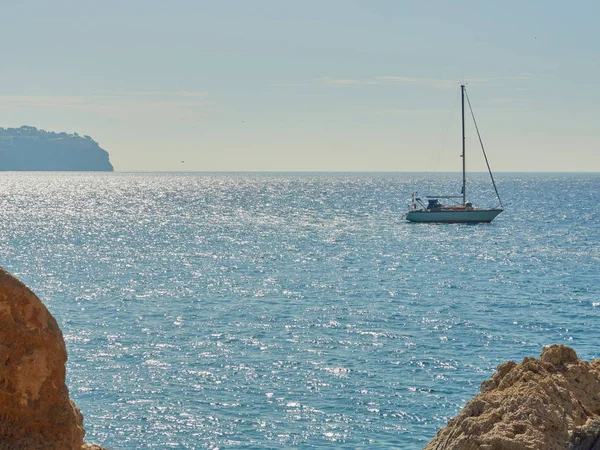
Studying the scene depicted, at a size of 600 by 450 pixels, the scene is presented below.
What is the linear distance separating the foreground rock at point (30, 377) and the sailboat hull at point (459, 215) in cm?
9308

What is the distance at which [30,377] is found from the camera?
8.63 meters

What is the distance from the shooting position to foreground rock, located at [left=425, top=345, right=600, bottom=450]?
9.02 metres

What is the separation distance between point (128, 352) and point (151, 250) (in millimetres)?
42926

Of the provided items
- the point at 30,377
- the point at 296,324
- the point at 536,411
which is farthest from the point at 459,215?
the point at 30,377

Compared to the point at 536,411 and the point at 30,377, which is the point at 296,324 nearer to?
the point at 536,411

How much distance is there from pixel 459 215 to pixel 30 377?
94.3 metres

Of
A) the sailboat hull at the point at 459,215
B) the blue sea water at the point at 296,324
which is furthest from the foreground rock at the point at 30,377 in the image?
the sailboat hull at the point at 459,215

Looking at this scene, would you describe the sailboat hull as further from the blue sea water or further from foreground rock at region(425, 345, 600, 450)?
foreground rock at region(425, 345, 600, 450)

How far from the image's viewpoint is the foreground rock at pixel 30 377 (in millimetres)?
8414

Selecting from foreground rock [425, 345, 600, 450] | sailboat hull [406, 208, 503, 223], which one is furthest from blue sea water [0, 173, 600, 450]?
foreground rock [425, 345, 600, 450]

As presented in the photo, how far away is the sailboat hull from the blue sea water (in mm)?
8364

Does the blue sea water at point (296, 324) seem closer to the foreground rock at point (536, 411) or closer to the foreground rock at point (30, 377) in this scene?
the foreground rock at point (536, 411)

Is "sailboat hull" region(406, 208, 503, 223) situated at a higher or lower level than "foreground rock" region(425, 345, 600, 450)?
lower

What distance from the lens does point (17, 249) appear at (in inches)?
2953
